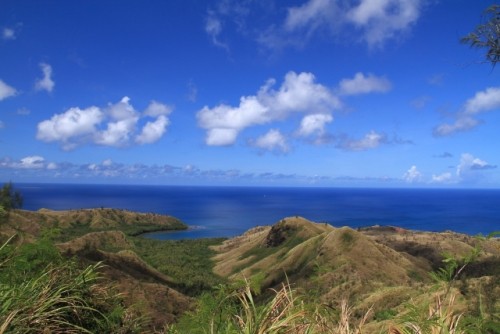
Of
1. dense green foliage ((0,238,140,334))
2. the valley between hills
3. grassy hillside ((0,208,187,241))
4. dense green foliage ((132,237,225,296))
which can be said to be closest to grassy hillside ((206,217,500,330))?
the valley between hills

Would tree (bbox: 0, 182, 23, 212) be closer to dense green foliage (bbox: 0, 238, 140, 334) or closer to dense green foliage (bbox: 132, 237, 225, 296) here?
Result: dense green foliage (bbox: 132, 237, 225, 296)

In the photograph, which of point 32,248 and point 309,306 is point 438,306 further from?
point 32,248

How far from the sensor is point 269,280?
209 ft

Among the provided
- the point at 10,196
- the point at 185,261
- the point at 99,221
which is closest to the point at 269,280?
the point at 185,261

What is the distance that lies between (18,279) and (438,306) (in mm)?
7824

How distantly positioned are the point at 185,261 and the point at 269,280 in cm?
3179

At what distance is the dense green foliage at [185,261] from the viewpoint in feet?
217

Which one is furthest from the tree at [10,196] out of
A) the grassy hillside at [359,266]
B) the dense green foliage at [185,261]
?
the grassy hillside at [359,266]

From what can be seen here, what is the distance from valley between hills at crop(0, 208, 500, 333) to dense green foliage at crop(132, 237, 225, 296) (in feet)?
0.95

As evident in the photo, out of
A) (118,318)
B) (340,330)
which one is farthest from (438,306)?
(118,318)

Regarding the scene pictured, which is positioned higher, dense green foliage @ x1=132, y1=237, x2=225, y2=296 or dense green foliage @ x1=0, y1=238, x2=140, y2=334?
dense green foliage @ x1=0, y1=238, x2=140, y2=334

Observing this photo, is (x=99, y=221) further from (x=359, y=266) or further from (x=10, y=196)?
(x=359, y=266)

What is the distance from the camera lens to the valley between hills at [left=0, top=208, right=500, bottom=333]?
18.0 ft

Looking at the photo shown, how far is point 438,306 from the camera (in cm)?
555
